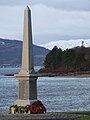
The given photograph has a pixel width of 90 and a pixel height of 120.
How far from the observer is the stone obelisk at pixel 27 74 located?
26.7 metres

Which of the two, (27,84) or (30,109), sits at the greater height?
(27,84)

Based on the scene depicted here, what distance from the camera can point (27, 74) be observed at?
26.7 meters

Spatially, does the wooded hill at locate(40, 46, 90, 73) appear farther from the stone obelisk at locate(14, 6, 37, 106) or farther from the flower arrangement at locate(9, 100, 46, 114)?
the flower arrangement at locate(9, 100, 46, 114)

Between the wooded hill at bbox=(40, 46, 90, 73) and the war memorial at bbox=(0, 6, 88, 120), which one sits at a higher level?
the wooded hill at bbox=(40, 46, 90, 73)

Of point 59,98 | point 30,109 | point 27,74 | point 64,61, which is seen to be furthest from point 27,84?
point 64,61

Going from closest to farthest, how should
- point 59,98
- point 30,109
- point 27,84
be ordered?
1. point 30,109
2. point 27,84
3. point 59,98

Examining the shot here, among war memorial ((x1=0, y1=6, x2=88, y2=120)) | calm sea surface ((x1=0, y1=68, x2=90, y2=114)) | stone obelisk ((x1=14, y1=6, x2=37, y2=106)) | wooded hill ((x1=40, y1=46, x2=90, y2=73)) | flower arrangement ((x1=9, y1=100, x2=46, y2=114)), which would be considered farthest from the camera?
wooded hill ((x1=40, y1=46, x2=90, y2=73))

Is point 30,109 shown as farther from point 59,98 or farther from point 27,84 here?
point 59,98

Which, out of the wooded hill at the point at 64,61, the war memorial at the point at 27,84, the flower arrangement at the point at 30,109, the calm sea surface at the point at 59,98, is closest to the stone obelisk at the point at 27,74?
the war memorial at the point at 27,84

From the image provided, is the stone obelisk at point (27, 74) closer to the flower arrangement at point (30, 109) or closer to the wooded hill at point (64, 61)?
the flower arrangement at point (30, 109)

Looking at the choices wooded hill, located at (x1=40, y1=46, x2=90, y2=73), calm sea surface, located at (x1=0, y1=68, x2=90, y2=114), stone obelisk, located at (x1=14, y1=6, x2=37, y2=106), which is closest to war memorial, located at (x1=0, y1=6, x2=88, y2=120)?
stone obelisk, located at (x1=14, y1=6, x2=37, y2=106)

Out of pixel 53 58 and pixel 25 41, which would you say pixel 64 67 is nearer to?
pixel 53 58

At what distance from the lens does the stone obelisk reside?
26719 millimetres

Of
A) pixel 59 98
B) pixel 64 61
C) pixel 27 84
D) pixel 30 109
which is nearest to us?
pixel 30 109
